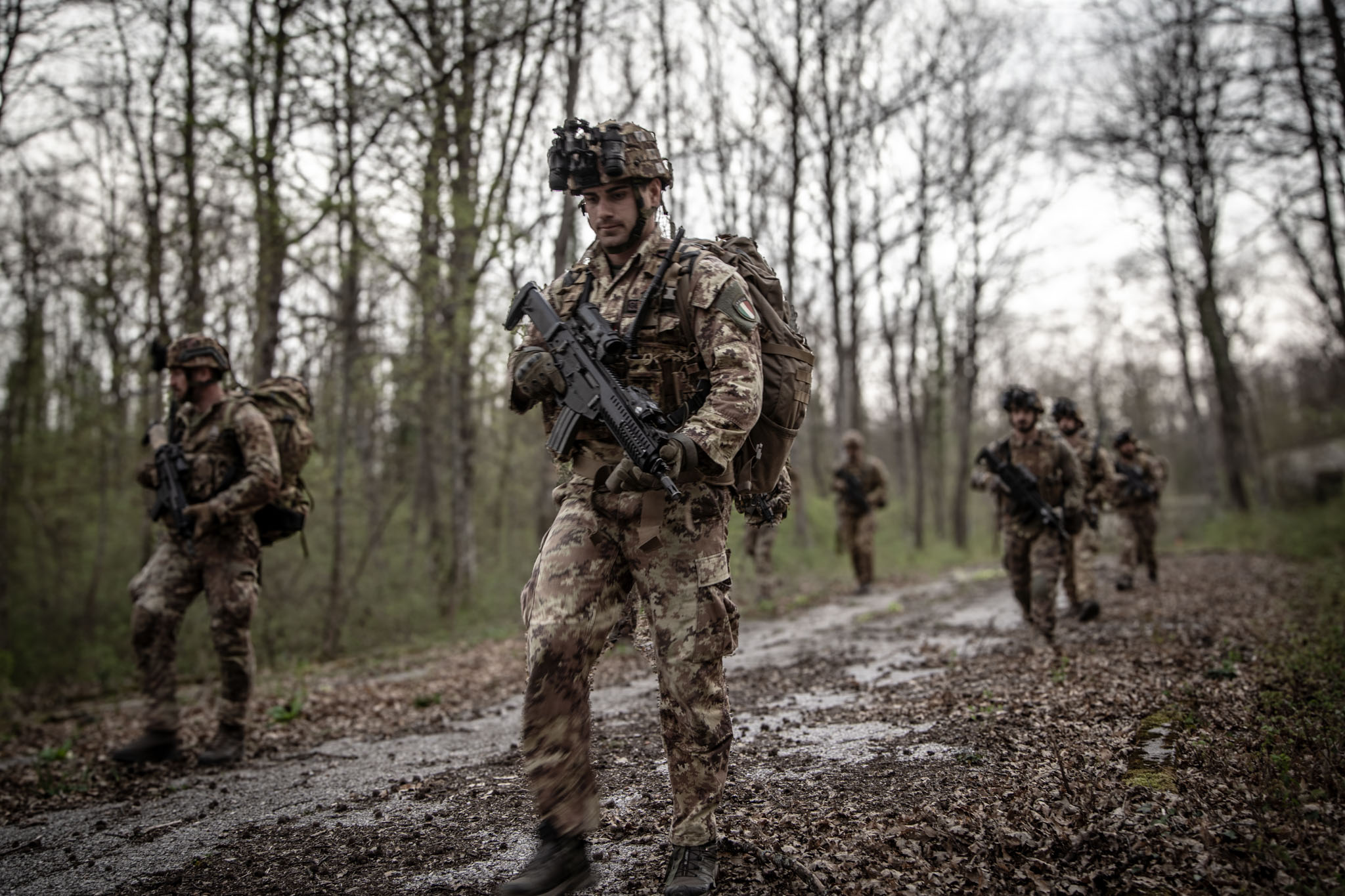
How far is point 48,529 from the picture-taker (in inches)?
647

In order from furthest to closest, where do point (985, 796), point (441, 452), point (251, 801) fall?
point (441, 452) < point (251, 801) < point (985, 796)

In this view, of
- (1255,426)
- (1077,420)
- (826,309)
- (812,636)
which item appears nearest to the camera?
(812,636)

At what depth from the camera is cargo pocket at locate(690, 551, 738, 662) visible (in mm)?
2951

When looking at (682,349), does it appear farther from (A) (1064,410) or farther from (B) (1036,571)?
(A) (1064,410)

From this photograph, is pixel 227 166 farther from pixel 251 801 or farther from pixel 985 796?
pixel 985 796

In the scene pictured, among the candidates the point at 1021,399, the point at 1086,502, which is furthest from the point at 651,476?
the point at 1086,502

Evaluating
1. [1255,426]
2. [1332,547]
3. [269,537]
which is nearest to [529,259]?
[269,537]

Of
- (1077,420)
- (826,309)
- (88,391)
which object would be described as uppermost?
(826,309)

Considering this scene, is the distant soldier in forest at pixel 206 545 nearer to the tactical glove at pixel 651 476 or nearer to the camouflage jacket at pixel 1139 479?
the tactical glove at pixel 651 476

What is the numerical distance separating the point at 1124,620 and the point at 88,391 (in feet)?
67.2

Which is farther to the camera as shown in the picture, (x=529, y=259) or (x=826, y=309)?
(x=826, y=309)

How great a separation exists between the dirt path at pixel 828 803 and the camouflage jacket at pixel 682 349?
1418 mm

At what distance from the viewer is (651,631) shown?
3086 millimetres

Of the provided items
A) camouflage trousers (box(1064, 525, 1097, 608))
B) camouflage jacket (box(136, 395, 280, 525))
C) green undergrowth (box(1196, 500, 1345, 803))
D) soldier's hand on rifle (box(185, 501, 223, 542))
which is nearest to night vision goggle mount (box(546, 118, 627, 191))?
green undergrowth (box(1196, 500, 1345, 803))
